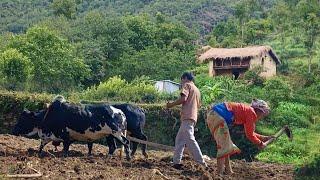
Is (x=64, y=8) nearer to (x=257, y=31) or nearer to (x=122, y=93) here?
(x=257, y=31)

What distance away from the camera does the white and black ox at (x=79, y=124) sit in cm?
1168

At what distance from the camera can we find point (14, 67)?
45188 mm

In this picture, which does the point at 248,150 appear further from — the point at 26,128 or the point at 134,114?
the point at 26,128

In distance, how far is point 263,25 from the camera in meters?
69.2

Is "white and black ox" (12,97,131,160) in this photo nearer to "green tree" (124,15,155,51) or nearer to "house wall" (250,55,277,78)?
"house wall" (250,55,277,78)

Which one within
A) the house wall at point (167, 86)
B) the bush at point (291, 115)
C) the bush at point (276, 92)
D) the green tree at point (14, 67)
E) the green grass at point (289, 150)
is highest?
the green tree at point (14, 67)

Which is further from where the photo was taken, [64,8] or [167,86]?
[64,8]

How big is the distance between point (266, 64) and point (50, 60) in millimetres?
18289

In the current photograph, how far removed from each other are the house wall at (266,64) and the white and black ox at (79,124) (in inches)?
1431

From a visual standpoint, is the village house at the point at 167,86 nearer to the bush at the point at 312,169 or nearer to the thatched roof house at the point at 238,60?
the thatched roof house at the point at 238,60

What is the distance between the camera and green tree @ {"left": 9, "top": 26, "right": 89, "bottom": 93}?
160ft

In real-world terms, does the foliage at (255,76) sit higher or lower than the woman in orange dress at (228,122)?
lower

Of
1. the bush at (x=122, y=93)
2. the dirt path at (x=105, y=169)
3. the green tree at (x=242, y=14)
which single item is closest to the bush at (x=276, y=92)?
the bush at (x=122, y=93)

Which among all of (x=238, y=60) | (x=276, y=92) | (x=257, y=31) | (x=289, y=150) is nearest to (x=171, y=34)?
(x=257, y=31)
